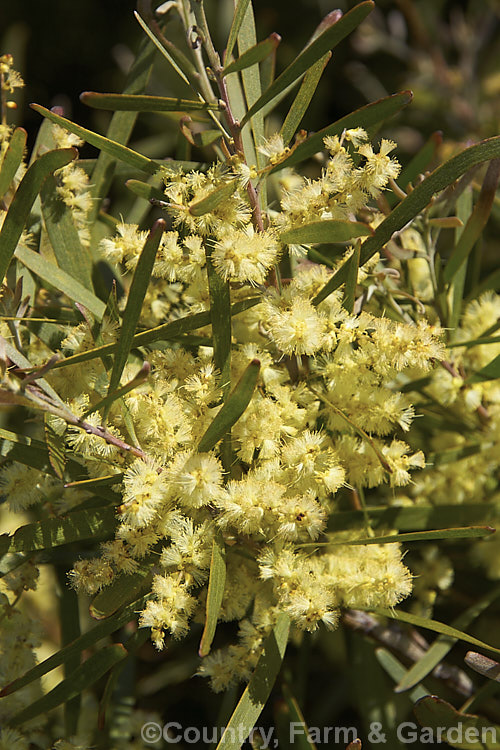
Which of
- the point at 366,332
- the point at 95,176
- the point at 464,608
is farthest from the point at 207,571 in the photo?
the point at 464,608

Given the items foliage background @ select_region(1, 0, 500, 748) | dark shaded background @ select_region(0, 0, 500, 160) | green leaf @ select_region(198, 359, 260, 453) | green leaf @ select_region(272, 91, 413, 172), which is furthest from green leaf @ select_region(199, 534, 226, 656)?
dark shaded background @ select_region(0, 0, 500, 160)

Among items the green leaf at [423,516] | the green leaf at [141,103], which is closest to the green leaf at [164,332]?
the green leaf at [141,103]

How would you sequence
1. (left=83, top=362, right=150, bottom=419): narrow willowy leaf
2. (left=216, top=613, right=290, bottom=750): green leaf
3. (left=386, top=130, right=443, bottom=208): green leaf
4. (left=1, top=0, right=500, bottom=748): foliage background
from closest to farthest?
1. (left=83, top=362, right=150, bottom=419): narrow willowy leaf
2. (left=216, top=613, right=290, bottom=750): green leaf
3. (left=386, top=130, right=443, bottom=208): green leaf
4. (left=1, top=0, right=500, bottom=748): foliage background

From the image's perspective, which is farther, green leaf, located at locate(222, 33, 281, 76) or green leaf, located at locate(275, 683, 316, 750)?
green leaf, located at locate(275, 683, 316, 750)

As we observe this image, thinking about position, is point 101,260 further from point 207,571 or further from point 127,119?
point 207,571

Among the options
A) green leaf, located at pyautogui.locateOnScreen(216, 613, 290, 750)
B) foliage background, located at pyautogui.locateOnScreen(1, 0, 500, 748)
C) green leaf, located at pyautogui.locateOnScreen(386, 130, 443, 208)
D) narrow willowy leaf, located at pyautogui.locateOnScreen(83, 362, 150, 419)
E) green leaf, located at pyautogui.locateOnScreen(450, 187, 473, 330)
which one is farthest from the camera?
foliage background, located at pyautogui.locateOnScreen(1, 0, 500, 748)

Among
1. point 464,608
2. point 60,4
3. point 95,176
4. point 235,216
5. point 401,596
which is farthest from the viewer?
point 60,4

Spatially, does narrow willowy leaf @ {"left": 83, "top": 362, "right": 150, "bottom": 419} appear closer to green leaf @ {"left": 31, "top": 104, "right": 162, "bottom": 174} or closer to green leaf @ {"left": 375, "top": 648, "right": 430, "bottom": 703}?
green leaf @ {"left": 31, "top": 104, "right": 162, "bottom": 174}

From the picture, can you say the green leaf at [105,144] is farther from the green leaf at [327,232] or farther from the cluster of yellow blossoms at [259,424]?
the green leaf at [327,232]
